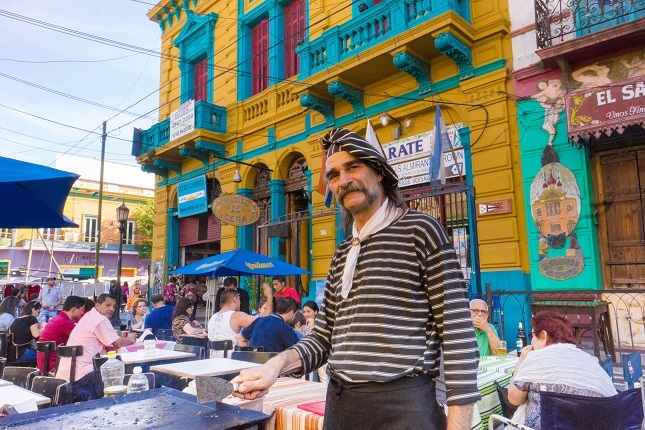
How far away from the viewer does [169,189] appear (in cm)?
1777

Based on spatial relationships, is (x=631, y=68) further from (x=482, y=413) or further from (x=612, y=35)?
(x=482, y=413)

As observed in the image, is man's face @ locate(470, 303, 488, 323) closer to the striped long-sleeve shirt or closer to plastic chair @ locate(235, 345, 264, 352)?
plastic chair @ locate(235, 345, 264, 352)

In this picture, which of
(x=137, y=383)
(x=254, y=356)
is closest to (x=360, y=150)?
(x=137, y=383)

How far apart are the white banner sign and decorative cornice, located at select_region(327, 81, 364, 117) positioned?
17.2 ft

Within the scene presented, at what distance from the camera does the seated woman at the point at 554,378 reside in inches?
132

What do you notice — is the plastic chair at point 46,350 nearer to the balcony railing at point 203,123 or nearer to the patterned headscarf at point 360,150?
the patterned headscarf at point 360,150

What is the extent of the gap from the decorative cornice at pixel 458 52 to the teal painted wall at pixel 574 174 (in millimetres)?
1348

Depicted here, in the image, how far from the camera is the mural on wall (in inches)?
321

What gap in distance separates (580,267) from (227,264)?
6191 mm

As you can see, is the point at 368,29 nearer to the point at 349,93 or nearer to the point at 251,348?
the point at 349,93

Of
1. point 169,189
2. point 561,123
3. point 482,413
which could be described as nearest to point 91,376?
point 482,413

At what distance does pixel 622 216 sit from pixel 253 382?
27.2 feet

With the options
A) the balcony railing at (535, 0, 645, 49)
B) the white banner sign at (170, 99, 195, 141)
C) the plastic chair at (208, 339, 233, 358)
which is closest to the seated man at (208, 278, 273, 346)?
the plastic chair at (208, 339, 233, 358)

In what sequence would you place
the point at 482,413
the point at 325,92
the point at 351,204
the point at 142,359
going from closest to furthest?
the point at 351,204, the point at 482,413, the point at 142,359, the point at 325,92
